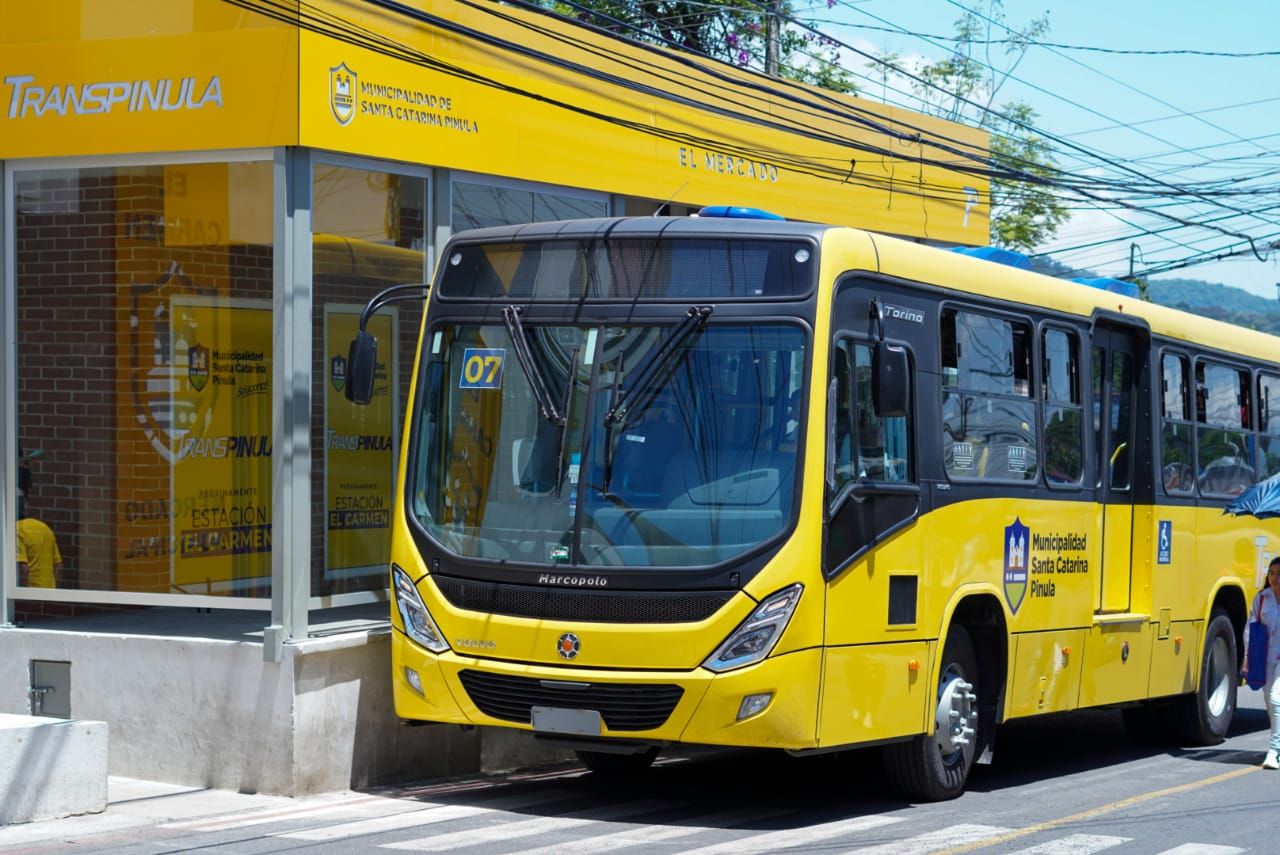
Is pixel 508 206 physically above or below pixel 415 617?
above

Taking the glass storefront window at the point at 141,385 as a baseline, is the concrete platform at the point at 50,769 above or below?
below

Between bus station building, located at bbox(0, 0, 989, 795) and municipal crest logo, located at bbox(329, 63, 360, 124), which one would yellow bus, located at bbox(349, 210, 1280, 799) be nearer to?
bus station building, located at bbox(0, 0, 989, 795)

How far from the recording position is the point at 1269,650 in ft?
43.3

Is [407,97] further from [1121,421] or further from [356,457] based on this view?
[1121,421]

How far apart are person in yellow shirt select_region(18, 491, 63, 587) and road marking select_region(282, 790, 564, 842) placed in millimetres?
3480

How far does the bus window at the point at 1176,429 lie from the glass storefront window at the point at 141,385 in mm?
6882

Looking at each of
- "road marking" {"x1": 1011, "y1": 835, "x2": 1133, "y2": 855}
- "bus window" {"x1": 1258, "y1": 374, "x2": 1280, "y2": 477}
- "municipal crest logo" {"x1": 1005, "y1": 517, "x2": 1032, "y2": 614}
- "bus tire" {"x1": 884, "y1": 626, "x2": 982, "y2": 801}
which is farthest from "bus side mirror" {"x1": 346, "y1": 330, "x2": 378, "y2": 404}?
"bus window" {"x1": 1258, "y1": 374, "x2": 1280, "y2": 477}

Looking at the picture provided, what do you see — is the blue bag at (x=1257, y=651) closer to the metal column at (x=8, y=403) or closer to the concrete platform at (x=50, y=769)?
the concrete platform at (x=50, y=769)

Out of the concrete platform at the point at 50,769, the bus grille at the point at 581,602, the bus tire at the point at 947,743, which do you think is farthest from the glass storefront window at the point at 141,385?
the bus tire at the point at 947,743

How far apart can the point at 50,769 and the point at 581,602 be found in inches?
120

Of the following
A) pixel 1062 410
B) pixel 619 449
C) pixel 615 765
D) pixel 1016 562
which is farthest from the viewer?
pixel 1062 410

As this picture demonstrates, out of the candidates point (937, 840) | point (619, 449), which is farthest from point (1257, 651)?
point (619, 449)

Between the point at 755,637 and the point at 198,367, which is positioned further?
the point at 198,367

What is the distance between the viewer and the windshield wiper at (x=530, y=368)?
990 centimetres
